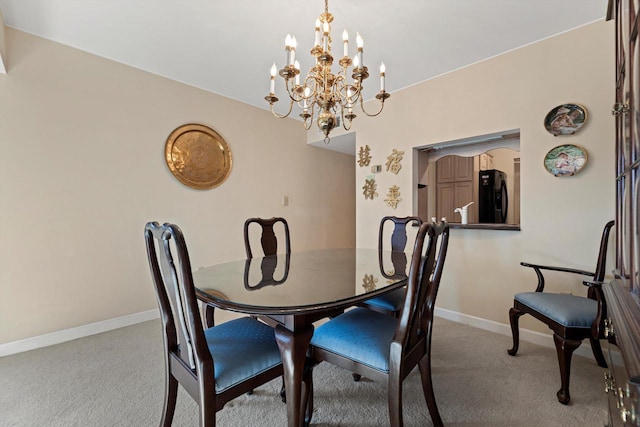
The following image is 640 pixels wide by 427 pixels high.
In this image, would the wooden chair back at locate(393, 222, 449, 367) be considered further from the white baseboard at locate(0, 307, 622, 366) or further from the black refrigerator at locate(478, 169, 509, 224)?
the black refrigerator at locate(478, 169, 509, 224)

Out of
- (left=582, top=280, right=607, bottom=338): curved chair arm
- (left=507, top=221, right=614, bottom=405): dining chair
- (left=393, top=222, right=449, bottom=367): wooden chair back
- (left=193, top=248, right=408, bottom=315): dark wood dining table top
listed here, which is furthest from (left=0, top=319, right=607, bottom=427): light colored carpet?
(left=193, top=248, right=408, bottom=315): dark wood dining table top

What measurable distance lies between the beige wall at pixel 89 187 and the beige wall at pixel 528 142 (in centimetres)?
228

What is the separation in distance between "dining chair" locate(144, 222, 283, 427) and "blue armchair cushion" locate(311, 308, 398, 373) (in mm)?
253

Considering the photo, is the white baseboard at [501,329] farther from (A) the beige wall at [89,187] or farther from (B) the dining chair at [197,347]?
(A) the beige wall at [89,187]

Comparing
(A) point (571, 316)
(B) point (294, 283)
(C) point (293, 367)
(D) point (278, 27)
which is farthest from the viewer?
(D) point (278, 27)

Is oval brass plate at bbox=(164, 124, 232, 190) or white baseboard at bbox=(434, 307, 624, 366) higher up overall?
oval brass plate at bbox=(164, 124, 232, 190)

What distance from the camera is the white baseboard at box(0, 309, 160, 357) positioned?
2.06 m

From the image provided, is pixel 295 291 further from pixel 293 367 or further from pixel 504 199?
pixel 504 199

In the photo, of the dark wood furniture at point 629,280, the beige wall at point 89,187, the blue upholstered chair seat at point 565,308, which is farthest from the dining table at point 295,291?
the beige wall at point 89,187

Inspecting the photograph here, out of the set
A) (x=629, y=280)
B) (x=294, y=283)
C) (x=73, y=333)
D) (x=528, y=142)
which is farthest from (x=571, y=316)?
(x=73, y=333)

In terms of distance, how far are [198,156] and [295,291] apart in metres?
2.46

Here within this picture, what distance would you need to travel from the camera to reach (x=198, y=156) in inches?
121

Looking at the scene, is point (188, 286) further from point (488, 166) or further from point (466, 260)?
point (488, 166)

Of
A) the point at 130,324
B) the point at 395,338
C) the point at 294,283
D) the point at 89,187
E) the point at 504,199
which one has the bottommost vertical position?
the point at 130,324
